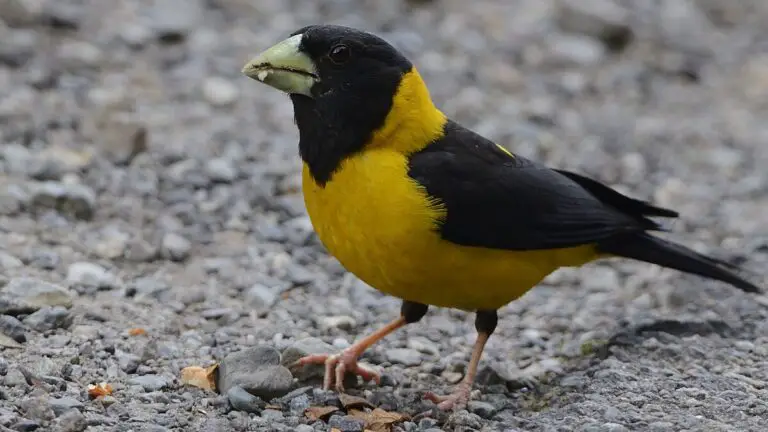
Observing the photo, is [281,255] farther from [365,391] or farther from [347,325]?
[365,391]

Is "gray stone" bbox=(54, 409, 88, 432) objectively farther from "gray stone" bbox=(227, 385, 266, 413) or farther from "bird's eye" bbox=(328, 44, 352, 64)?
"bird's eye" bbox=(328, 44, 352, 64)

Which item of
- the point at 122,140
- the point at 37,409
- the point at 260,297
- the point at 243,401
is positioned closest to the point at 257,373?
the point at 243,401

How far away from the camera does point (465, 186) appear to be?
4797mm

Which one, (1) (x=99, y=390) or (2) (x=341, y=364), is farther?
(2) (x=341, y=364)

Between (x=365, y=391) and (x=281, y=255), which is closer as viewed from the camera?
(x=365, y=391)

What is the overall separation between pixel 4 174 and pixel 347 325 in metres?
2.35

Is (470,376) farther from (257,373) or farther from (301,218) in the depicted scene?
(301,218)

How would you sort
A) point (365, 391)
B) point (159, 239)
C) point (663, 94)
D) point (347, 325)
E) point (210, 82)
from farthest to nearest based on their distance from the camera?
point (663, 94) → point (210, 82) → point (159, 239) → point (347, 325) → point (365, 391)

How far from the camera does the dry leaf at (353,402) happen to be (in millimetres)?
4680

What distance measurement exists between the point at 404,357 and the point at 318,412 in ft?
3.34

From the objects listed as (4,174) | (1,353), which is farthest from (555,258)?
(4,174)

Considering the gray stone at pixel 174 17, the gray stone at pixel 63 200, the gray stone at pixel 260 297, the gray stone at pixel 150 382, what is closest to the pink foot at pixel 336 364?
the gray stone at pixel 150 382

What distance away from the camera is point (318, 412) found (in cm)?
454

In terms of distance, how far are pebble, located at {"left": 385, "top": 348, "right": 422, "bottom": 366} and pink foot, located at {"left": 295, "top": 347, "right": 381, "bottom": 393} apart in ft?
1.59
